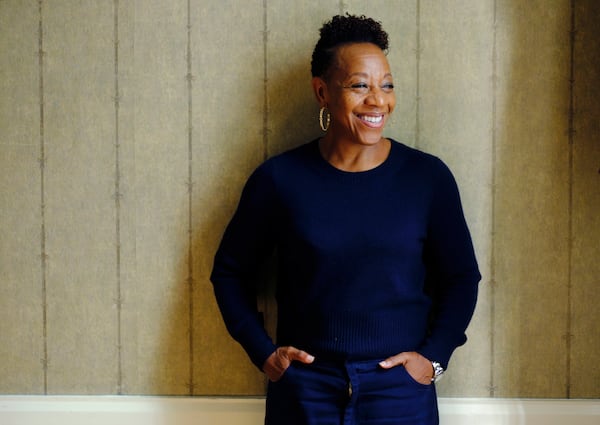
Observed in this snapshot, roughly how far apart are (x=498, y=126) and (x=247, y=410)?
114cm

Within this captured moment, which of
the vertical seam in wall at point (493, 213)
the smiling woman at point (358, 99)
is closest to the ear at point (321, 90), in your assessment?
the smiling woman at point (358, 99)

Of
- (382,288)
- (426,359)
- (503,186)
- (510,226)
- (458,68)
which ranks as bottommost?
(426,359)

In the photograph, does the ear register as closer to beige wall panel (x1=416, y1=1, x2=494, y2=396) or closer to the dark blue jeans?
beige wall panel (x1=416, y1=1, x2=494, y2=396)

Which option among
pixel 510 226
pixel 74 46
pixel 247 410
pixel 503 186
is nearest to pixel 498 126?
pixel 503 186

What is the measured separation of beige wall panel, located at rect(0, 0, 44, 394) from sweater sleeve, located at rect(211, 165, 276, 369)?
63 cm

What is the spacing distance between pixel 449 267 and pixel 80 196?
1.10 meters

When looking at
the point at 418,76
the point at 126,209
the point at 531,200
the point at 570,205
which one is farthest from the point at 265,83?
the point at 570,205

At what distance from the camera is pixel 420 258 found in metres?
1.75

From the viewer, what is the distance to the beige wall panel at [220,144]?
76.3 inches

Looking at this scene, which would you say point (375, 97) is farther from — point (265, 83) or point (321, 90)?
point (265, 83)

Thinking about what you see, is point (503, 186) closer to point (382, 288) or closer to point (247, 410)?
point (382, 288)

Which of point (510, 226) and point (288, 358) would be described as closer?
point (288, 358)

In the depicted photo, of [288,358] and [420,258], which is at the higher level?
[420,258]

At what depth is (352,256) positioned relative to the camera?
5.46ft
